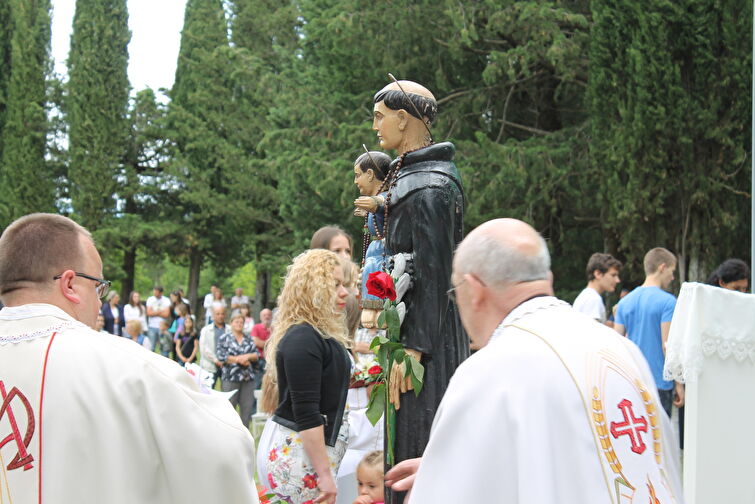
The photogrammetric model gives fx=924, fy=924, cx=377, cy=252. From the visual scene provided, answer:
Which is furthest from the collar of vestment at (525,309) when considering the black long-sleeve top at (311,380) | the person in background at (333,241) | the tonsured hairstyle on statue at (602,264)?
the tonsured hairstyle on statue at (602,264)

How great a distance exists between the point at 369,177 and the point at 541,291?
6.18 ft

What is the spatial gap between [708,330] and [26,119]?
36.5 metres

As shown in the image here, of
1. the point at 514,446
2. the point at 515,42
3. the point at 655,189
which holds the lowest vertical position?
the point at 514,446

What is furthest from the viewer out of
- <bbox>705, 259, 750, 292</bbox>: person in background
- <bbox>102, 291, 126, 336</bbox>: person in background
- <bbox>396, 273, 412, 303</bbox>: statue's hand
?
<bbox>102, 291, 126, 336</bbox>: person in background

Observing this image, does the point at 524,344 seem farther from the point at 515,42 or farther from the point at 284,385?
the point at 515,42

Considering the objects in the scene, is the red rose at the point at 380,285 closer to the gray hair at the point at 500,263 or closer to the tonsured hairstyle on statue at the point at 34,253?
the gray hair at the point at 500,263

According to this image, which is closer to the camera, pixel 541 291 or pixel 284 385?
pixel 541 291

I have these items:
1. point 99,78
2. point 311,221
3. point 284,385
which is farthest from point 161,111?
point 284,385

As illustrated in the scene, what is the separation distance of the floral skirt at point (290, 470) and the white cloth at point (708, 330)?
6.95ft

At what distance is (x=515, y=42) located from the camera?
805 inches

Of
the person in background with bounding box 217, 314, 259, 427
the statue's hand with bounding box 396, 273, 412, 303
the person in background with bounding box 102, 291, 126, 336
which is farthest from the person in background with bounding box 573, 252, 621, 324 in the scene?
the person in background with bounding box 102, 291, 126, 336

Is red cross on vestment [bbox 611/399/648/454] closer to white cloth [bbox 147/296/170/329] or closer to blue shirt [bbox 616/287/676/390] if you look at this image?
blue shirt [bbox 616/287/676/390]

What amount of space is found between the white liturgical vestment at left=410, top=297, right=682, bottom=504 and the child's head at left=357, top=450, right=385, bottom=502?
242 cm

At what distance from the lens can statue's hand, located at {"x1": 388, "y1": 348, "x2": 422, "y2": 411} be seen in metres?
3.87
